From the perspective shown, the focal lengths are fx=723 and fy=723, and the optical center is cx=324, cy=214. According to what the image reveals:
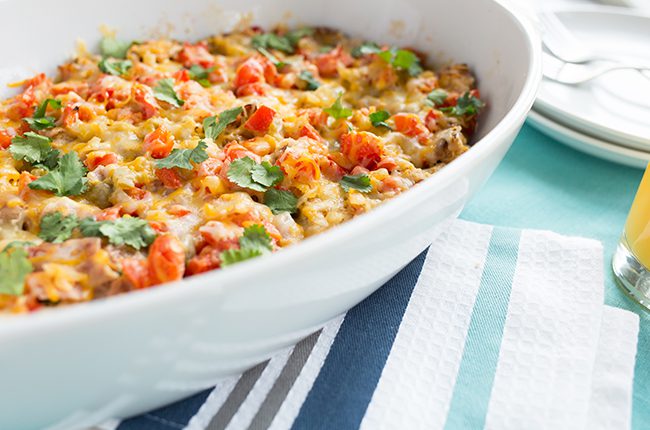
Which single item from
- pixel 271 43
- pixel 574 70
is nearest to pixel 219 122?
pixel 271 43

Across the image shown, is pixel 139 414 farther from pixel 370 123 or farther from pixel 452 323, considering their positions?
pixel 370 123

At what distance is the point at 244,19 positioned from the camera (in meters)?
3.21

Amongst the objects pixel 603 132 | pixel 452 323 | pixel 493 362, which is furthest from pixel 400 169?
pixel 603 132

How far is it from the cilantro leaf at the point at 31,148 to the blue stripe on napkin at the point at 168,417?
0.92 metres

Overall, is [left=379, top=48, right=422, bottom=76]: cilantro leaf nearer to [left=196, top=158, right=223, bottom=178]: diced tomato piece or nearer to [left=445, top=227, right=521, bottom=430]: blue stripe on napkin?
[left=445, top=227, right=521, bottom=430]: blue stripe on napkin

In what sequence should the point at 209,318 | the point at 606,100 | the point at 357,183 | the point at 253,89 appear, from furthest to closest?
the point at 606,100 → the point at 253,89 → the point at 357,183 → the point at 209,318

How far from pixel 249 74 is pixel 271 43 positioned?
437mm

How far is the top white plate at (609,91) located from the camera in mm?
2840

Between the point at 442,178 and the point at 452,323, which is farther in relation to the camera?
the point at 452,323

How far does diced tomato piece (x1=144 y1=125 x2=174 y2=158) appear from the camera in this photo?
225 cm

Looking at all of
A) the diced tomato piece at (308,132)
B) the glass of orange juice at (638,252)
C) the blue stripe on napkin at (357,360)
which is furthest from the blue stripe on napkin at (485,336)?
the diced tomato piece at (308,132)

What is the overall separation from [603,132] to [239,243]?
1.66 metres

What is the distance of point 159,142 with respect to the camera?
226 cm

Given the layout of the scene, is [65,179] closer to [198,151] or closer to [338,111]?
[198,151]
